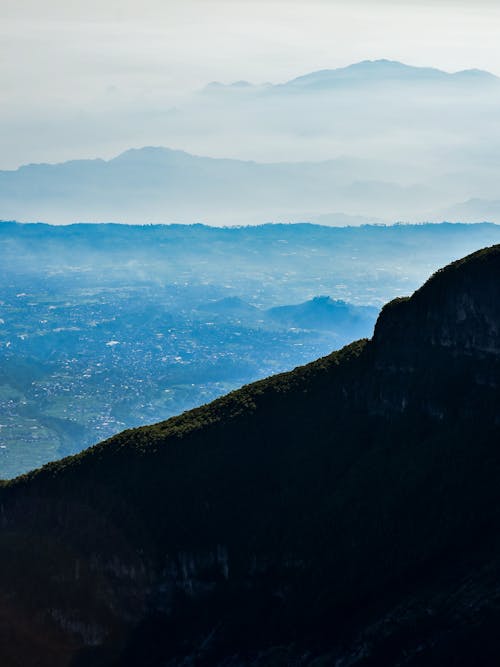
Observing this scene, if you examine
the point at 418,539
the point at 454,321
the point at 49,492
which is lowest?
the point at 418,539

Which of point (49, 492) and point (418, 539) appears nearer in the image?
point (418, 539)

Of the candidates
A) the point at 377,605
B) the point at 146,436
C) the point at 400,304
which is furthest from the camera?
the point at 146,436

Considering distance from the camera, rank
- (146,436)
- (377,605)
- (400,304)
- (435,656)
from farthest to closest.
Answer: (146,436), (400,304), (377,605), (435,656)

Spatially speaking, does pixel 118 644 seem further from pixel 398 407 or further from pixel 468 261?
pixel 468 261

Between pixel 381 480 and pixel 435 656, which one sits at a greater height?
pixel 381 480

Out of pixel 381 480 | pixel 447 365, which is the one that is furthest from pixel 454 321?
pixel 381 480

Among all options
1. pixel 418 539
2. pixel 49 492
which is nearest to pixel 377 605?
pixel 418 539
